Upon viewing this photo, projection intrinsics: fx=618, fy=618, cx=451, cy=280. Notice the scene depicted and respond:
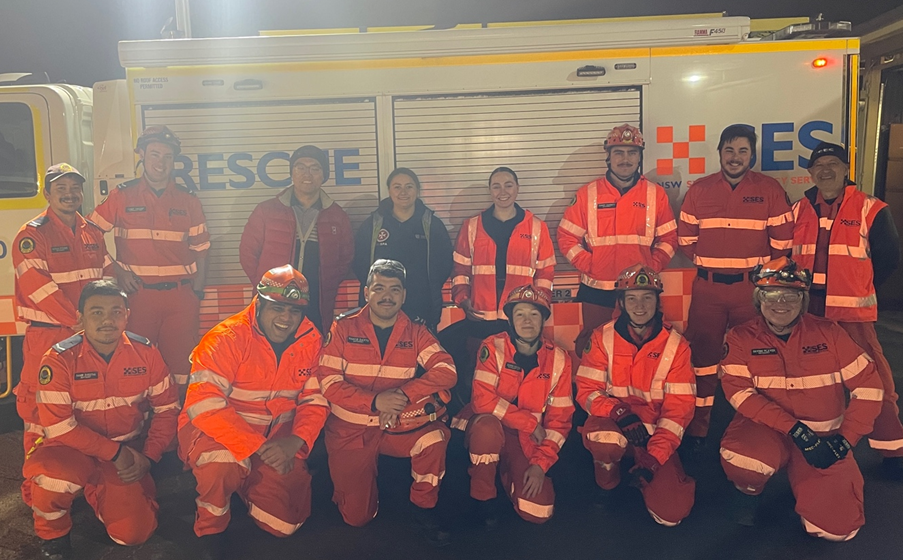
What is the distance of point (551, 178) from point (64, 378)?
3.17m

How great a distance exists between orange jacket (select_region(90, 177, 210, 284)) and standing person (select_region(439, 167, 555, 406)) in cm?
187

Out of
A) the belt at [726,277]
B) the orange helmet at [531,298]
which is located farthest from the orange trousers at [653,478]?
the belt at [726,277]

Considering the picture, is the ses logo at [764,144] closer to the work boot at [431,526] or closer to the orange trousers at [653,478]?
the orange trousers at [653,478]

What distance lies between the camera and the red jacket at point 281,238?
4035 mm

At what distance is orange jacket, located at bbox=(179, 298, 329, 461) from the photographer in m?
3.15

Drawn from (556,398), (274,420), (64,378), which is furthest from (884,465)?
(64,378)

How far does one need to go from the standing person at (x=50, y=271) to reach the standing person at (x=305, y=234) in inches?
41.0

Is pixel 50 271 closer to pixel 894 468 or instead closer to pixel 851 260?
pixel 851 260

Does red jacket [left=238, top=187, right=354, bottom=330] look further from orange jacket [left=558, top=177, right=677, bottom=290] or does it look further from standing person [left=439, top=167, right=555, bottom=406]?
orange jacket [left=558, top=177, right=677, bottom=290]

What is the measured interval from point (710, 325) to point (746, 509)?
121 centimetres

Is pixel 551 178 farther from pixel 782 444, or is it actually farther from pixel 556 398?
pixel 782 444

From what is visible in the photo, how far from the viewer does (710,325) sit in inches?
159

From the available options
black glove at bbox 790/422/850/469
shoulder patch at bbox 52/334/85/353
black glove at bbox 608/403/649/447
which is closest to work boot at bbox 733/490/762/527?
black glove at bbox 790/422/850/469

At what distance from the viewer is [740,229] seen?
3963 mm
